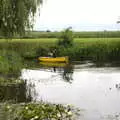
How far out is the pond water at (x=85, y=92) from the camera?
60.1 feet

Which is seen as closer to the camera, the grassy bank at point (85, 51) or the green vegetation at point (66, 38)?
the grassy bank at point (85, 51)

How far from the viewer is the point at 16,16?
83.0ft

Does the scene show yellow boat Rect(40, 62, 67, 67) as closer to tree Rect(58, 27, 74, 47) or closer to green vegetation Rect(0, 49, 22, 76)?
Result: tree Rect(58, 27, 74, 47)

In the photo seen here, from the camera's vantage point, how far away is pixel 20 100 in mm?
20344

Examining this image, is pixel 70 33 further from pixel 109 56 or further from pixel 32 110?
pixel 32 110

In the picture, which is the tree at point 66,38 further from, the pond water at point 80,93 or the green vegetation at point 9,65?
the pond water at point 80,93

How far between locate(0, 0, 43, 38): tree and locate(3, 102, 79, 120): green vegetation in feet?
28.6

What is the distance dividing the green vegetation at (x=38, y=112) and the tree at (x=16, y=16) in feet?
28.6

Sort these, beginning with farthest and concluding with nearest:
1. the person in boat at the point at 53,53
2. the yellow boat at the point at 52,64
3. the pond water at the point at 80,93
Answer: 1. the person in boat at the point at 53,53
2. the yellow boat at the point at 52,64
3. the pond water at the point at 80,93

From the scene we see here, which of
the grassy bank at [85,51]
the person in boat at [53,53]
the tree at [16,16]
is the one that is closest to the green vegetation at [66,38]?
the grassy bank at [85,51]

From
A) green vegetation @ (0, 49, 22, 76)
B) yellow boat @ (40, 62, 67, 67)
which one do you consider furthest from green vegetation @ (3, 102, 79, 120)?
yellow boat @ (40, 62, 67, 67)

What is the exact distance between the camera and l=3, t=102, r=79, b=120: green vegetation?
15555 millimetres

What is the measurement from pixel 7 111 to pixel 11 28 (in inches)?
397

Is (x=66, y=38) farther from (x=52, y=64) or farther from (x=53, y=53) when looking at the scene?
(x=52, y=64)
